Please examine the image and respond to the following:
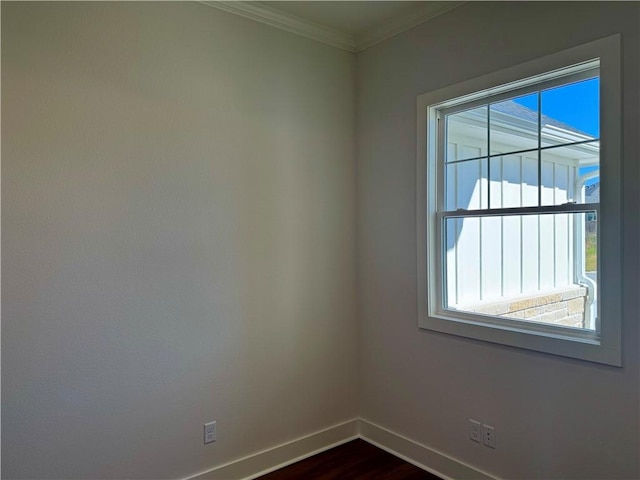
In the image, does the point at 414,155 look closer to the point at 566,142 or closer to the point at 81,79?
the point at 566,142

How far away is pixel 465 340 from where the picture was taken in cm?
233

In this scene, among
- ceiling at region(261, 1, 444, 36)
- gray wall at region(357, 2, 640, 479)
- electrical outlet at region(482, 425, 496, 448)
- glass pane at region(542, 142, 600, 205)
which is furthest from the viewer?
ceiling at region(261, 1, 444, 36)

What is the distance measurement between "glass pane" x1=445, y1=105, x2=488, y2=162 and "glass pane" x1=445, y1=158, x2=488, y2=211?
53mm

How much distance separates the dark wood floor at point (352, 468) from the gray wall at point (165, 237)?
0.19m

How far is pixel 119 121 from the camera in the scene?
6.65 feet

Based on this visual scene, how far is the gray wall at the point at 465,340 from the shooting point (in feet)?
5.74

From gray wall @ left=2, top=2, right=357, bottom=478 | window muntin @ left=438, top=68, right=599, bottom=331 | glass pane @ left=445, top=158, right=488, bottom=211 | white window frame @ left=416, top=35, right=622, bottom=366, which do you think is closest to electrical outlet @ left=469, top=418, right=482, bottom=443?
white window frame @ left=416, top=35, right=622, bottom=366

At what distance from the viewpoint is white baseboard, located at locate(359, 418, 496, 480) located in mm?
2314

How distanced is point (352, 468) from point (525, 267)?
5.21 feet

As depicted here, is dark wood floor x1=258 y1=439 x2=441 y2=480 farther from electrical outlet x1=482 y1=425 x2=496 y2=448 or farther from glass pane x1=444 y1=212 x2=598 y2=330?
glass pane x1=444 y1=212 x2=598 y2=330

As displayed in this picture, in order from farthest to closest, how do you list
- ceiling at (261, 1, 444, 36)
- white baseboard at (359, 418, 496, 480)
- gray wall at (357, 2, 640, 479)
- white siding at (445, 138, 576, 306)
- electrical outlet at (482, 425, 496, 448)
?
ceiling at (261, 1, 444, 36) < white baseboard at (359, 418, 496, 480) < electrical outlet at (482, 425, 496, 448) < white siding at (445, 138, 576, 306) < gray wall at (357, 2, 640, 479)

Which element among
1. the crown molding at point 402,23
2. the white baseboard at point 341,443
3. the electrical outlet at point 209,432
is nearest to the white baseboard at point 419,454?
the white baseboard at point 341,443

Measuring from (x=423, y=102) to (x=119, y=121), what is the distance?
5.61 feet

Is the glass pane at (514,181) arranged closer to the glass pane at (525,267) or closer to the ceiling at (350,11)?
the glass pane at (525,267)
